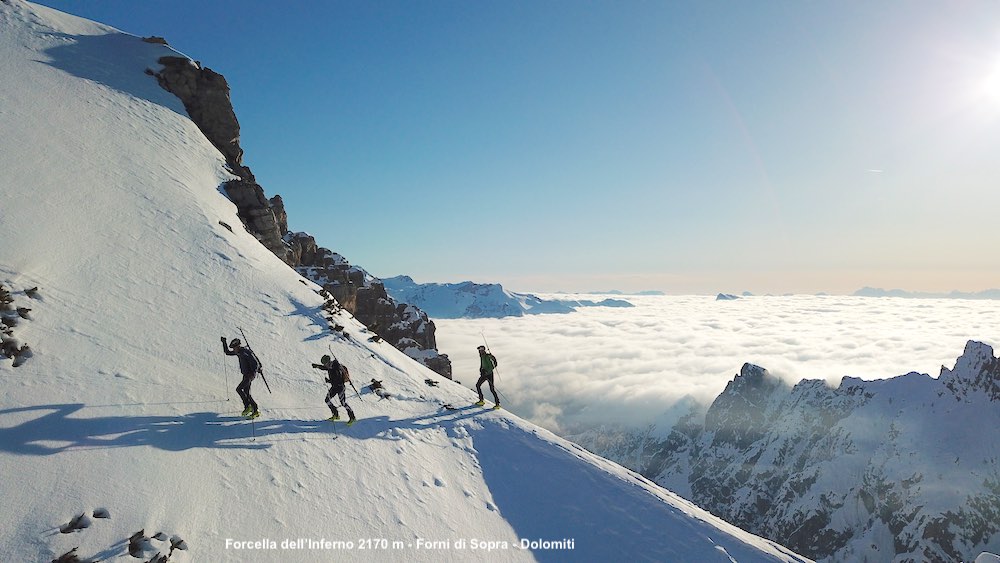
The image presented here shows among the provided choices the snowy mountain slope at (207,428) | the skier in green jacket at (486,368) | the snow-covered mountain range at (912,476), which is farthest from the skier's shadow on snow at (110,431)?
the snow-covered mountain range at (912,476)

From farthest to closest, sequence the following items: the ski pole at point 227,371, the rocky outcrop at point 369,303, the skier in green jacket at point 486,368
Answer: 1. the rocky outcrop at point 369,303
2. the skier in green jacket at point 486,368
3. the ski pole at point 227,371

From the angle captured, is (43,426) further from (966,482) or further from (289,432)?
(966,482)

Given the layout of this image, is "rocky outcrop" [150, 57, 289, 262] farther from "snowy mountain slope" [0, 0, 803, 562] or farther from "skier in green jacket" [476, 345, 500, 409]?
"skier in green jacket" [476, 345, 500, 409]

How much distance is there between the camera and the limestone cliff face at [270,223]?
29.2 metres

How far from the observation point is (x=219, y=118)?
35.7m

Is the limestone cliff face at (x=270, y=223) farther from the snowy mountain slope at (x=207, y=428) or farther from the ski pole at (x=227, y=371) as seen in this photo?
the ski pole at (x=227, y=371)

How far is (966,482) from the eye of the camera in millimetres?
146250

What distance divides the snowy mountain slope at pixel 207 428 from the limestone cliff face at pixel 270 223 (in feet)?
24.1

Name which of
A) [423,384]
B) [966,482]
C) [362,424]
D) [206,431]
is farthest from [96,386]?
[966,482]

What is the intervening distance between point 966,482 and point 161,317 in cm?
21957

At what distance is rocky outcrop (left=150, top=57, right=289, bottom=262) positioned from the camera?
2928 cm

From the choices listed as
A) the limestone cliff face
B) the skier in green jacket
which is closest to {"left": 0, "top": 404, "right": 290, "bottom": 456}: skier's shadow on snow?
the skier in green jacket

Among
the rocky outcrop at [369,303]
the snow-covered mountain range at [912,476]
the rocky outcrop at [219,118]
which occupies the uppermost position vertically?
the rocky outcrop at [219,118]

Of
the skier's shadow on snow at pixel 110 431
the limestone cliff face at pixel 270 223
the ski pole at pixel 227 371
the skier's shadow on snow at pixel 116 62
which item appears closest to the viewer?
the skier's shadow on snow at pixel 110 431
